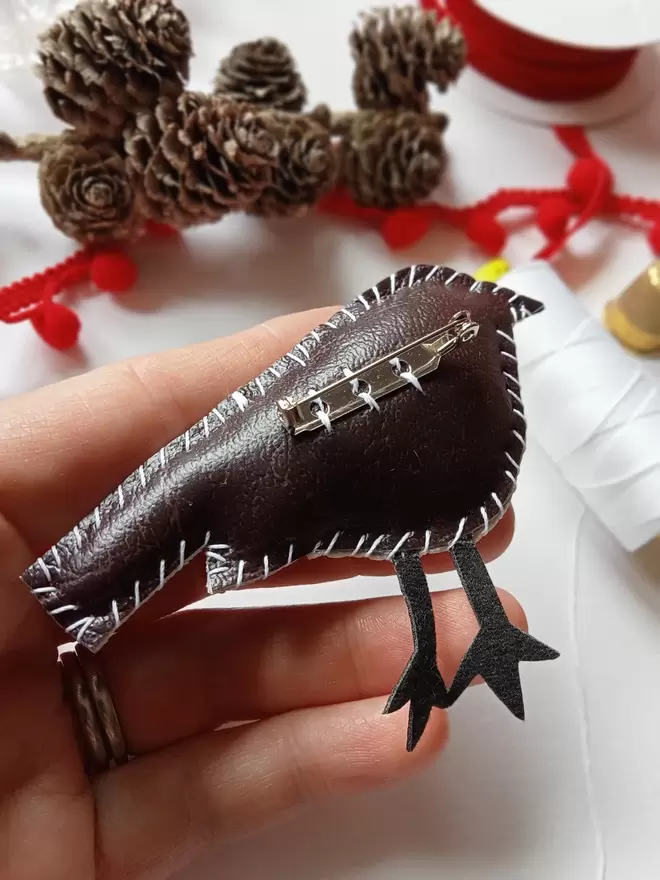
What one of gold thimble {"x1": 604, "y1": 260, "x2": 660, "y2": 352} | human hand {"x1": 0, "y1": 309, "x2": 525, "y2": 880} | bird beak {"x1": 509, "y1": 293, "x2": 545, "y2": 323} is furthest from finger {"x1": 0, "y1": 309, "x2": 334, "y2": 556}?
gold thimble {"x1": 604, "y1": 260, "x2": 660, "y2": 352}

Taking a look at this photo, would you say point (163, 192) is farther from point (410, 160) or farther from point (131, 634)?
point (131, 634)

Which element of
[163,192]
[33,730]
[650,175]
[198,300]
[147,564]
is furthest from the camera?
[650,175]

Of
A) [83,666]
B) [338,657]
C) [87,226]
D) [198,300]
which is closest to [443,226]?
[198,300]

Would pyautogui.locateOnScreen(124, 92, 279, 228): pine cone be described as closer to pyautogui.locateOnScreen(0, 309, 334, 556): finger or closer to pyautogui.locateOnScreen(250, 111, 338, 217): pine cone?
pyautogui.locateOnScreen(250, 111, 338, 217): pine cone

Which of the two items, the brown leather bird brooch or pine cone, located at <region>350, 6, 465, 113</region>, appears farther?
pine cone, located at <region>350, 6, 465, 113</region>

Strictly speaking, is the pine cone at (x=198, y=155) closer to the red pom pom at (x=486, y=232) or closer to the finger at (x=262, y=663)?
the red pom pom at (x=486, y=232)

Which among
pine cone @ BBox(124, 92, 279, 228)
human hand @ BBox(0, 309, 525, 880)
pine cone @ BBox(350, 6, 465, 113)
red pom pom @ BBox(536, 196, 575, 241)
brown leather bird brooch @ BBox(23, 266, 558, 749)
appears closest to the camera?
brown leather bird brooch @ BBox(23, 266, 558, 749)

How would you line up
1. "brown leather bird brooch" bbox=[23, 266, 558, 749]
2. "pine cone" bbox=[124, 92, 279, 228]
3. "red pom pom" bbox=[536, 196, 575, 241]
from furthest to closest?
"red pom pom" bbox=[536, 196, 575, 241]
"pine cone" bbox=[124, 92, 279, 228]
"brown leather bird brooch" bbox=[23, 266, 558, 749]

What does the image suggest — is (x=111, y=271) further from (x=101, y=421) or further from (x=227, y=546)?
(x=227, y=546)
